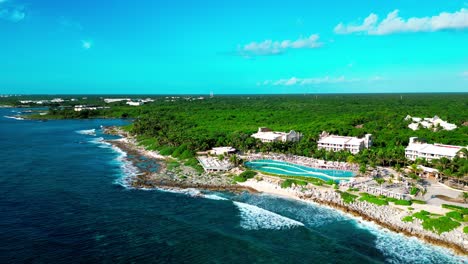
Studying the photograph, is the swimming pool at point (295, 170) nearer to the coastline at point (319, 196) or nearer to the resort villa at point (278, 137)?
the coastline at point (319, 196)

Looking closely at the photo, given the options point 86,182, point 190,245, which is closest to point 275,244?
point 190,245

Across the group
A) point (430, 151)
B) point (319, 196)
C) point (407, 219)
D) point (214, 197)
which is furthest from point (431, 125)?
point (214, 197)

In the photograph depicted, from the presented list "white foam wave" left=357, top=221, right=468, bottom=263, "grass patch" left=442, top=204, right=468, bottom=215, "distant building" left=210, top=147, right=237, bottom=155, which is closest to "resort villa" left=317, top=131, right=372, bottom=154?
"distant building" left=210, top=147, right=237, bottom=155

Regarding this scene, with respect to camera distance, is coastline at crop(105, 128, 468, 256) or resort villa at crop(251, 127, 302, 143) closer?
coastline at crop(105, 128, 468, 256)

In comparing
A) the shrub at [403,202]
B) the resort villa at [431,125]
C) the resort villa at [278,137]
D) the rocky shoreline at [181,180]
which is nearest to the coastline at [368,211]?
the shrub at [403,202]

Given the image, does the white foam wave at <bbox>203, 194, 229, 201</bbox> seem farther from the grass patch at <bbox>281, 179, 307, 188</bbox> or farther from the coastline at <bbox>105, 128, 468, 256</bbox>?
the grass patch at <bbox>281, 179, 307, 188</bbox>

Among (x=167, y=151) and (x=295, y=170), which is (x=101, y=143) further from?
(x=295, y=170)

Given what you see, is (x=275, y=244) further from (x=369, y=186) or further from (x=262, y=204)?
(x=369, y=186)
